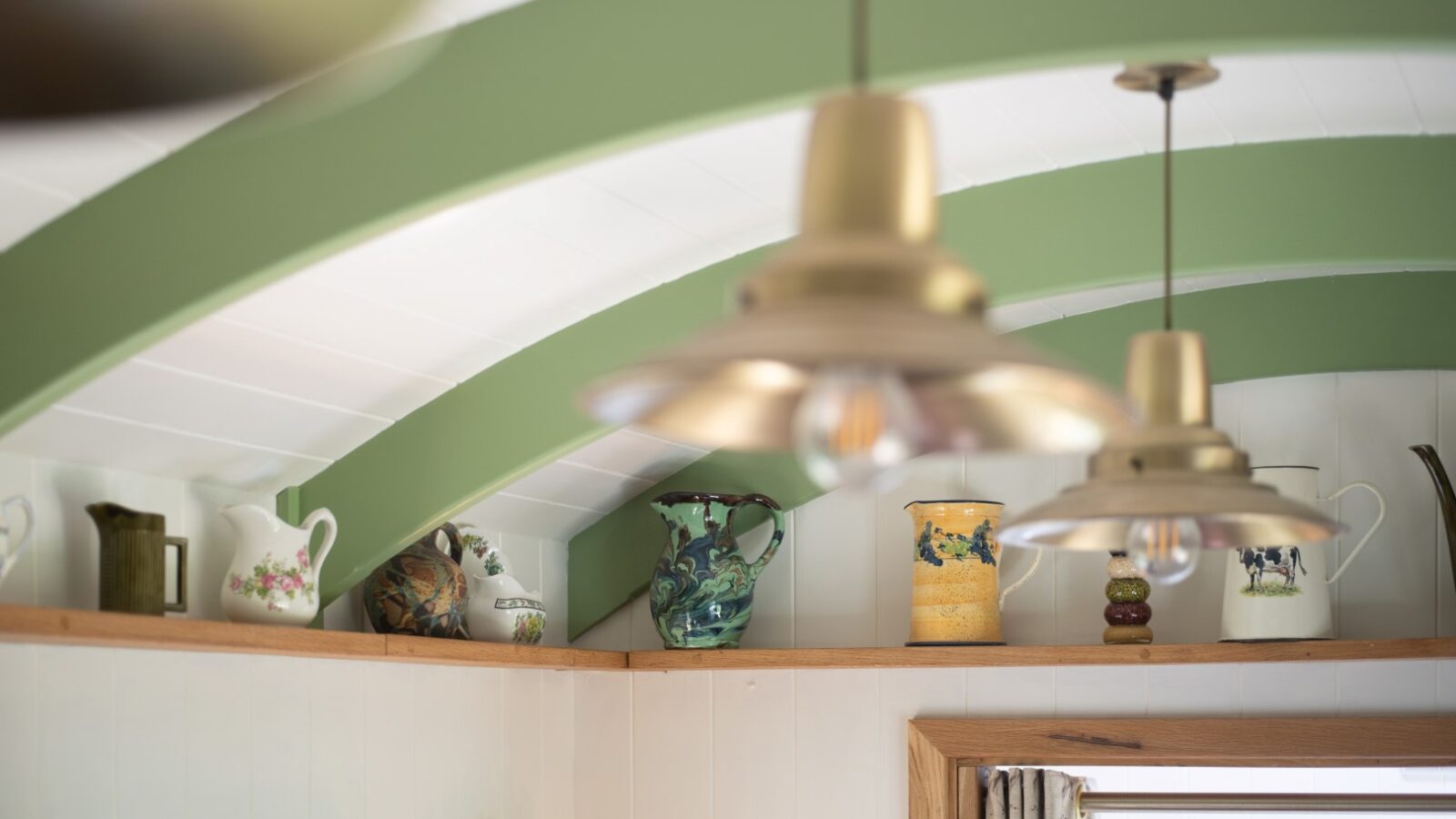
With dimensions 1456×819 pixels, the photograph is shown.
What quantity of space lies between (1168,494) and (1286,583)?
6.11ft

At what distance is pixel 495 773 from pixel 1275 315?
2.03m

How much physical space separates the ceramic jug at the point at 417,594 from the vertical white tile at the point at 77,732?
2.20ft

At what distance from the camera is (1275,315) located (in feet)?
11.7

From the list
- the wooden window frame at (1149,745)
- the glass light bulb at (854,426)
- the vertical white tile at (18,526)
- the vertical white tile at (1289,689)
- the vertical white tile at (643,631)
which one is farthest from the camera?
the vertical white tile at (643,631)

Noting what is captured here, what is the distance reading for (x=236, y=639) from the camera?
264 cm

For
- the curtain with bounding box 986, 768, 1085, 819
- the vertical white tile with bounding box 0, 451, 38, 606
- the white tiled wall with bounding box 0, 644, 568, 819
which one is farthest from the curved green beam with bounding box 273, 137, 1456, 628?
the curtain with bounding box 986, 768, 1085, 819

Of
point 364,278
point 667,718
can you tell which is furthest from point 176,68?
point 667,718

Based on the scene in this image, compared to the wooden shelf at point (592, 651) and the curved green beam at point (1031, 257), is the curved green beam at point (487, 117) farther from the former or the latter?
the curved green beam at point (1031, 257)

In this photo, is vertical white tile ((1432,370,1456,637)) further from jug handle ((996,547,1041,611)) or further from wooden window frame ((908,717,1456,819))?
jug handle ((996,547,1041,611))

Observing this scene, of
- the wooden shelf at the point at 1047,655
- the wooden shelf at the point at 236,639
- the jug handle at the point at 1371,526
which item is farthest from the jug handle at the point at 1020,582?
the wooden shelf at the point at 236,639

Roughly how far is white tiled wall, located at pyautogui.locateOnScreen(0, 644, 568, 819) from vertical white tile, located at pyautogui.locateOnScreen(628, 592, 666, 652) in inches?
A: 5.3

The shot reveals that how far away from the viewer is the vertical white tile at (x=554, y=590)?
4039mm

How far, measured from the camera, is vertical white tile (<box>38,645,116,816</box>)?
8.29ft

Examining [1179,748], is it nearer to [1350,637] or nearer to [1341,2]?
[1350,637]
